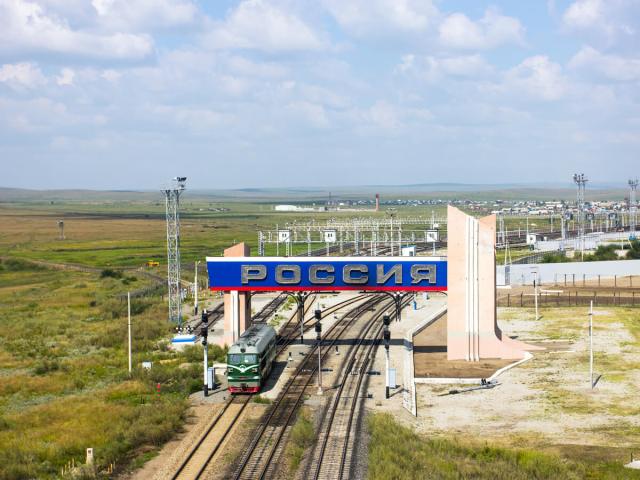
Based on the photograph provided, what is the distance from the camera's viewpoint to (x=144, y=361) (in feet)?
172

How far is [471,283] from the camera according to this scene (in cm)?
5119

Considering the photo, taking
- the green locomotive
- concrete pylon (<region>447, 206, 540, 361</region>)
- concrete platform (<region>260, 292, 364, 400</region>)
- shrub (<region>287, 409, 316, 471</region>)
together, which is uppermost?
concrete pylon (<region>447, 206, 540, 361</region>)

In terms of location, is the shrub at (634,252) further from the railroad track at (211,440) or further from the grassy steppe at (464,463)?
the grassy steppe at (464,463)

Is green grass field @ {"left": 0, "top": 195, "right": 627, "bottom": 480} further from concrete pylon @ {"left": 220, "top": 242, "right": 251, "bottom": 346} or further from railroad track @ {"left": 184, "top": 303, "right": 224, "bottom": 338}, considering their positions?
railroad track @ {"left": 184, "top": 303, "right": 224, "bottom": 338}

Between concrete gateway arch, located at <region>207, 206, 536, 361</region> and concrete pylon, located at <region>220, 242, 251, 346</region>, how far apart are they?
2017 millimetres

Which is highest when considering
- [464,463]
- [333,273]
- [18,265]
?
[333,273]

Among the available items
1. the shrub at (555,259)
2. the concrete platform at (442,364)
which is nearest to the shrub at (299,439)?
the concrete platform at (442,364)

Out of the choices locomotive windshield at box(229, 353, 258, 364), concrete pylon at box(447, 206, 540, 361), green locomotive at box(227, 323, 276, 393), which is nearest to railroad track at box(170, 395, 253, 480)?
green locomotive at box(227, 323, 276, 393)

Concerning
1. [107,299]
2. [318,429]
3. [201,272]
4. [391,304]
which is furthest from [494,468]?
[201,272]

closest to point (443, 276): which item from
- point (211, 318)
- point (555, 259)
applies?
point (211, 318)

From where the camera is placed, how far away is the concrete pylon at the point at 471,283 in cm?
5125

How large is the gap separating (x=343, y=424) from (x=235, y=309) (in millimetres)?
18890

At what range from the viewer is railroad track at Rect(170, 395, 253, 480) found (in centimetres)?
3131

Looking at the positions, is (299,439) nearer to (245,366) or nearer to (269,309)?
(245,366)
